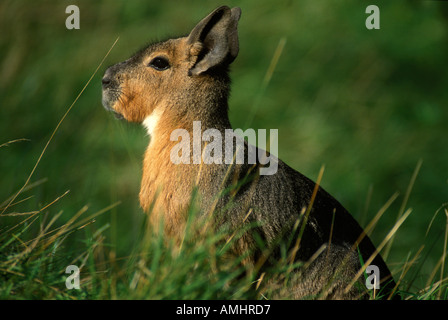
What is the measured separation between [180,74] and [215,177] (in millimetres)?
957

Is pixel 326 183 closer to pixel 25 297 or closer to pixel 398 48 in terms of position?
pixel 398 48

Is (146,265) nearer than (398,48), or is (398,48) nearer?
(146,265)

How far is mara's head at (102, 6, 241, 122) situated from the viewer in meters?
5.47

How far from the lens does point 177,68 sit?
5609 mm

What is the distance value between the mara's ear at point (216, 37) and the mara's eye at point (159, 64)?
250 millimetres

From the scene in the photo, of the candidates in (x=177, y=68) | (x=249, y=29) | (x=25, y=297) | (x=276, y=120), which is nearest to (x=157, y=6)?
(x=249, y=29)

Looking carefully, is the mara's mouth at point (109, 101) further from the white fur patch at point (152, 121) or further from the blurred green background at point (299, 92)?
the blurred green background at point (299, 92)

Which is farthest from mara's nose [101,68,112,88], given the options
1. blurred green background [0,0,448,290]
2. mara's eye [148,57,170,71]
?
blurred green background [0,0,448,290]

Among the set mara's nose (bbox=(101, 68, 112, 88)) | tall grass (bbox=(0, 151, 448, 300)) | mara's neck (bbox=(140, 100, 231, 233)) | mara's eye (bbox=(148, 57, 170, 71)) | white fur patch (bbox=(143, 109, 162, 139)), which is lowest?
tall grass (bbox=(0, 151, 448, 300))

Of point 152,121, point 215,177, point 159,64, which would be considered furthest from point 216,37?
point 215,177

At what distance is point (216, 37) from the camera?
5.51m

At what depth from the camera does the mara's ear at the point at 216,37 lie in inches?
216

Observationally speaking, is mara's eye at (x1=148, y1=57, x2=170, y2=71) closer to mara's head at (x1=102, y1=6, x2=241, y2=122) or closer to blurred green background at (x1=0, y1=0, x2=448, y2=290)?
mara's head at (x1=102, y1=6, x2=241, y2=122)
